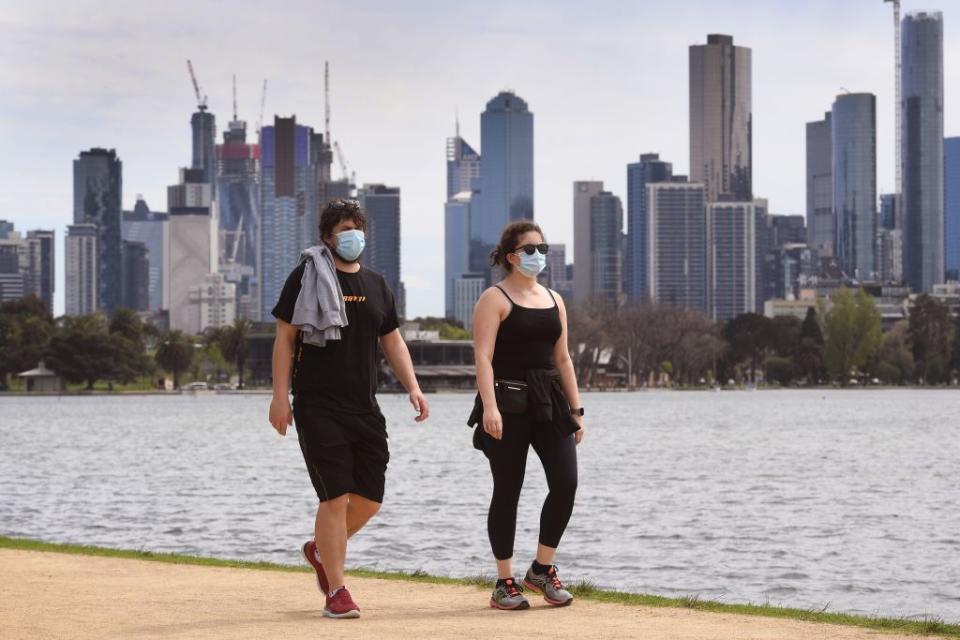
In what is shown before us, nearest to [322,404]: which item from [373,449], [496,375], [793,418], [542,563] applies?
[373,449]

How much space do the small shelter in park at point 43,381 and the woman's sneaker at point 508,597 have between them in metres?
169

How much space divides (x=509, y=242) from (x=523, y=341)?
2.18ft

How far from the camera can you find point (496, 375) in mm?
11039

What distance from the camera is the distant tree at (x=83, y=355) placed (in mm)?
168000

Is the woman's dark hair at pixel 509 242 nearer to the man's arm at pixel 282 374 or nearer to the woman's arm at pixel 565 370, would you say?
the woman's arm at pixel 565 370

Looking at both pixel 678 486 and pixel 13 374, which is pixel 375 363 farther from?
pixel 13 374

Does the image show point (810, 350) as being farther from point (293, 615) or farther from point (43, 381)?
point (293, 615)

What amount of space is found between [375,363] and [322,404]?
1.54 ft

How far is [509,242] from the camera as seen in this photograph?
11.2 m

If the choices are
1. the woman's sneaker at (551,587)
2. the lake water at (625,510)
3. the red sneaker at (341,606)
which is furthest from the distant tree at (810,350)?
the red sneaker at (341,606)

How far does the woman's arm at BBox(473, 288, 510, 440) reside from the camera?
10.8 meters

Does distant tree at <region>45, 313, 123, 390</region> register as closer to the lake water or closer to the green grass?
the lake water

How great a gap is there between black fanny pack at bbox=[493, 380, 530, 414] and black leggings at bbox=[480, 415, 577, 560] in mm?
90

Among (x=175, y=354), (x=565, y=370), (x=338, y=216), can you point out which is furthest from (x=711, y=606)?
(x=175, y=354)
